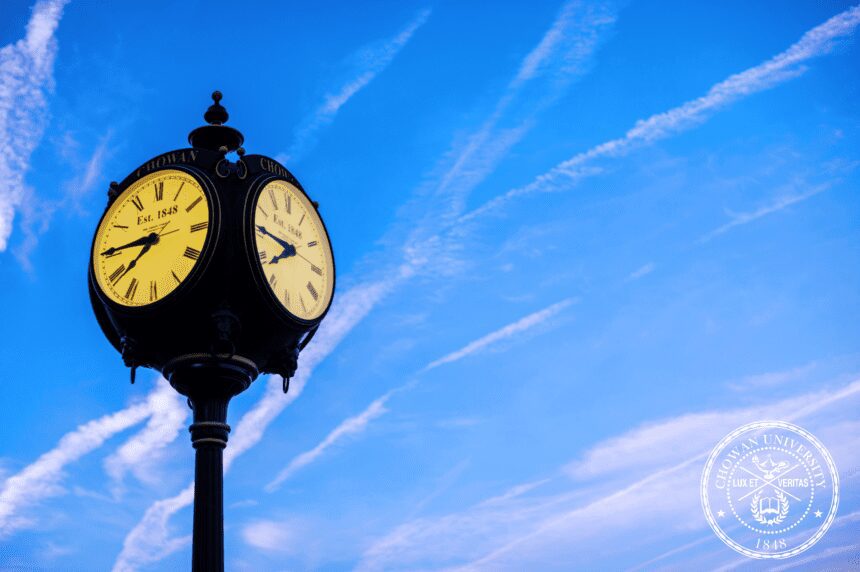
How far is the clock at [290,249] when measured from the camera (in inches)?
323

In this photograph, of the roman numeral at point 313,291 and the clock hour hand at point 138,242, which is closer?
the clock hour hand at point 138,242

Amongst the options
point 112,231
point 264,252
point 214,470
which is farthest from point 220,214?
point 214,470

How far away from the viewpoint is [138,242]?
836cm

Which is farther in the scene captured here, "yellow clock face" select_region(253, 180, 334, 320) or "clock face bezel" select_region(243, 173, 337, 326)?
"yellow clock face" select_region(253, 180, 334, 320)

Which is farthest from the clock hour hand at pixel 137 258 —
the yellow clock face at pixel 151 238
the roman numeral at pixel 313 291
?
the roman numeral at pixel 313 291

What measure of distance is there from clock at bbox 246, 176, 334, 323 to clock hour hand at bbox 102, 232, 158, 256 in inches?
30.3

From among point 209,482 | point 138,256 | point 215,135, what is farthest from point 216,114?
point 209,482

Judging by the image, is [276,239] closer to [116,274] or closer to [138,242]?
[138,242]

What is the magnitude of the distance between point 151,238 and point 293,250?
3.45 ft

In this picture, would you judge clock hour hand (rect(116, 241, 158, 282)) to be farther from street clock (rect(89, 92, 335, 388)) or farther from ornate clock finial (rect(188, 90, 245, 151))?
ornate clock finial (rect(188, 90, 245, 151))

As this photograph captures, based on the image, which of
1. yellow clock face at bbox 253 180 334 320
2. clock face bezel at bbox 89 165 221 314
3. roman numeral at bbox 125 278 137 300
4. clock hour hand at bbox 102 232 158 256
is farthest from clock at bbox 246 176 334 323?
roman numeral at bbox 125 278 137 300

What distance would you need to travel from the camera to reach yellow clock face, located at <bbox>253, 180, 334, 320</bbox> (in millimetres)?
8273

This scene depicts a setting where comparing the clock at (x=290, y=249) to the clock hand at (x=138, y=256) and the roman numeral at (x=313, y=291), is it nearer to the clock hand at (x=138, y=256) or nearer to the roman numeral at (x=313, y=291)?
the roman numeral at (x=313, y=291)

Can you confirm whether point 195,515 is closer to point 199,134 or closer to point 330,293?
point 330,293
